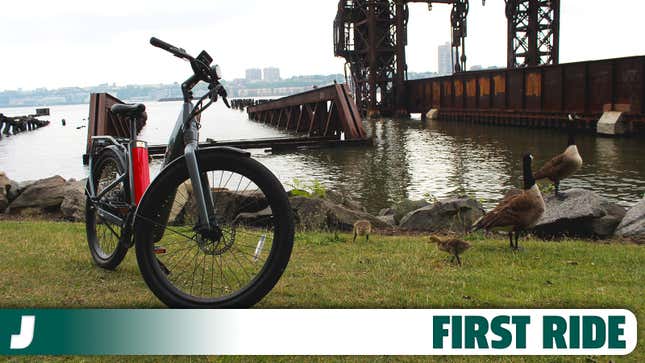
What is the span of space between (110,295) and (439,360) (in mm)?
2748

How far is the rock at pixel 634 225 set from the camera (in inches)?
336

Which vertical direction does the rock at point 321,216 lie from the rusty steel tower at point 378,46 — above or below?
below

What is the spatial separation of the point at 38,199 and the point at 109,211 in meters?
6.05

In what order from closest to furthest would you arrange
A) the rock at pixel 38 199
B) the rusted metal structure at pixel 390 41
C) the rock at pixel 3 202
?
the rock at pixel 38 199, the rock at pixel 3 202, the rusted metal structure at pixel 390 41

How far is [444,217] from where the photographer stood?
31.2 feet

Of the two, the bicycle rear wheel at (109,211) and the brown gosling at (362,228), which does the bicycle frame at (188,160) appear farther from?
the brown gosling at (362,228)

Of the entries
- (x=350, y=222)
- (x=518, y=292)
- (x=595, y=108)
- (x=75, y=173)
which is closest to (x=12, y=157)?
(x=75, y=173)

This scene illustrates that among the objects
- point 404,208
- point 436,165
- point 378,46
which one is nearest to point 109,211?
point 404,208

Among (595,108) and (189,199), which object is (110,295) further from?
(595,108)

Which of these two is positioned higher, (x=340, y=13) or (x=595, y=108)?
(x=340, y=13)

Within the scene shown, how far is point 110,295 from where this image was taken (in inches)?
206

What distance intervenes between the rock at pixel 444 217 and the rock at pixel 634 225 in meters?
1.89

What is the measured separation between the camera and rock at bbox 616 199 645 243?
8547 millimetres

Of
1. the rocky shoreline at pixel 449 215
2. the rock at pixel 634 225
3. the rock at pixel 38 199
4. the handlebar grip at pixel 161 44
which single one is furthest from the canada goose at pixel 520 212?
the rock at pixel 38 199
